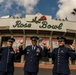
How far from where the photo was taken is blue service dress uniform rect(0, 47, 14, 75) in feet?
26.7

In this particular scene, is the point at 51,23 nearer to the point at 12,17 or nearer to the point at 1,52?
the point at 12,17

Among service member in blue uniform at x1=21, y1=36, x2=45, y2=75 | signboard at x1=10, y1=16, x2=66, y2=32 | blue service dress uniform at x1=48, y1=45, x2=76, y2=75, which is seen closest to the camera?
blue service dress uniform at x1=48, y1=45, x2=76, y2=75

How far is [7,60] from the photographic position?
8234 millimetres

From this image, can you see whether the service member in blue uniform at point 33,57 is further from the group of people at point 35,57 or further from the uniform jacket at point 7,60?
the uniform jacket at point 7,60

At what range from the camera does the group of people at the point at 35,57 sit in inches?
315

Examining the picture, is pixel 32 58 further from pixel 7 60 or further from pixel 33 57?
pixel 7 60

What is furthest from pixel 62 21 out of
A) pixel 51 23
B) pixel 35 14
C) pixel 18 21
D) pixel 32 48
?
pixel 32 48

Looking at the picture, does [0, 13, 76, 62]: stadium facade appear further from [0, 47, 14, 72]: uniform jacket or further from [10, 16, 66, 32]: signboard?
[0, 47, 14, 72]: uniform jacket

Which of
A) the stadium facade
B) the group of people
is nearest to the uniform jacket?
the group of people

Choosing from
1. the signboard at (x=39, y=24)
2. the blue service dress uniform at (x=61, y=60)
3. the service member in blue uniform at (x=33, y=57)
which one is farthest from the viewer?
the signboard at (x=39, y=24)

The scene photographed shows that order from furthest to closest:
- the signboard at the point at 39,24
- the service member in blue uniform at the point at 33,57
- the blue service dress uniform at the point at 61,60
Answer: the signboard at the point at 39,24
the service member in blue uniform at the point at 33,57
the blue service dress uniform at the point at 61,60

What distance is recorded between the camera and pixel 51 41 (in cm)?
3750

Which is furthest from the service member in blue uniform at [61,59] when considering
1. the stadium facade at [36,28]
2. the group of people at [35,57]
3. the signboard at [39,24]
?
the signboard at [39,24]

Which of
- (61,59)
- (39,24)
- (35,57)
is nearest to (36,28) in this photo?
(39,24)
